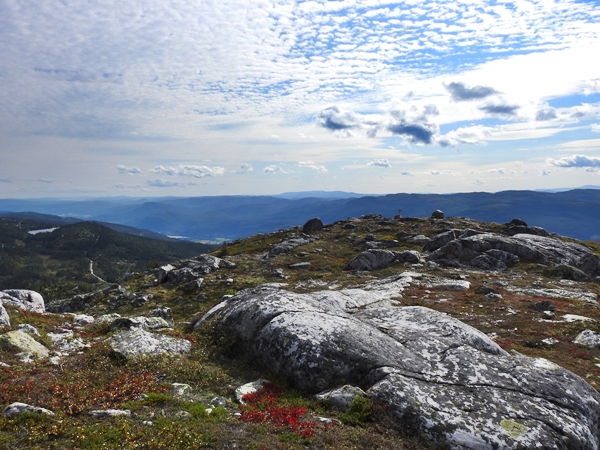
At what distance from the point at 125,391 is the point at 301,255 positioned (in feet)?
187

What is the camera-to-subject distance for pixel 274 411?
1267 centimetres

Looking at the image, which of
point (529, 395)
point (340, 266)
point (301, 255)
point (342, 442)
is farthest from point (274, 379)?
point (301, 255)

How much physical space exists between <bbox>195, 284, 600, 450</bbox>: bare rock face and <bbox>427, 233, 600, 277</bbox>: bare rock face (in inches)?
1659

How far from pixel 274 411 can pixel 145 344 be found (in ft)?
30.1

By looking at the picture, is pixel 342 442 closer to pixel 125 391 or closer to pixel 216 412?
pixel 216 412

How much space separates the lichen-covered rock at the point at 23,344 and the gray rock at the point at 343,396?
1482cm

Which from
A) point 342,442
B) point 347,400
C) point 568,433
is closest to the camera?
point 342,442

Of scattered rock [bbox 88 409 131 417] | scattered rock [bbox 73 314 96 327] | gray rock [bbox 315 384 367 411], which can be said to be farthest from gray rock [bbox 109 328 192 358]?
scattered rock [bbox 73 314 96 327]

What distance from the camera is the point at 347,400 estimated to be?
1320cm

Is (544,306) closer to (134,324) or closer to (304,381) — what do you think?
(304,381)

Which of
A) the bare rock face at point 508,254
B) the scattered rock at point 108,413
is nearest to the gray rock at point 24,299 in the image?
the scattered rock at point 108,413

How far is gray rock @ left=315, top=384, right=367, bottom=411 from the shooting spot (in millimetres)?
13172

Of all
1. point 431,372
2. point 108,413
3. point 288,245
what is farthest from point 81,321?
point 288,245

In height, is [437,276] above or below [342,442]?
below
